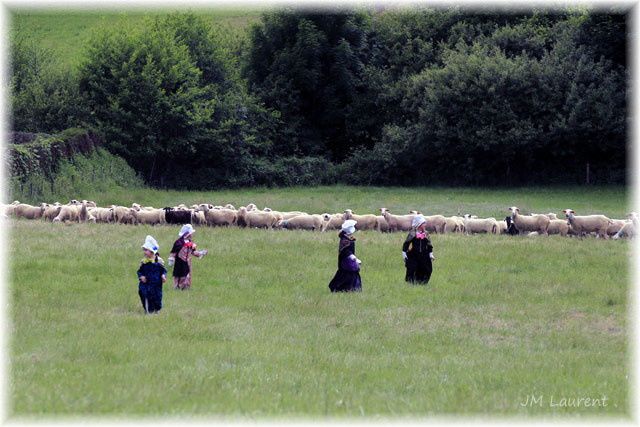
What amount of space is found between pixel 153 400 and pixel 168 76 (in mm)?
44085

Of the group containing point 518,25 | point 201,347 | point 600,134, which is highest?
point 518,25

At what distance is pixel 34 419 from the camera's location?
10.2m

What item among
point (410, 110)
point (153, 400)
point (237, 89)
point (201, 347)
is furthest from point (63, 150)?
point (153, 400)

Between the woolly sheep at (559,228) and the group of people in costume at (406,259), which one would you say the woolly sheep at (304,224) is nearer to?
the woolly sheep at (559,228)

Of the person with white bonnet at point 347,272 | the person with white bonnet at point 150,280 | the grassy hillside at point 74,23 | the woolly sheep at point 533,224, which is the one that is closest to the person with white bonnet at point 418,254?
the person with white bonnet at point 347,272

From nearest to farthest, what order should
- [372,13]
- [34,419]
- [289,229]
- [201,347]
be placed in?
[34,419], [201,347], [289,229], [372,13]

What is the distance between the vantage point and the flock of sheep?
29.8 meters

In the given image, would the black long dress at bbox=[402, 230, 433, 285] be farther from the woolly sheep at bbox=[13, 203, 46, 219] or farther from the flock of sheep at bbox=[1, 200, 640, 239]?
the woolly sheep at bbox=[13, 203, 46, 219]

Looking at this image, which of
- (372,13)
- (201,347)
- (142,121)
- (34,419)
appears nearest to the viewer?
(34,419)

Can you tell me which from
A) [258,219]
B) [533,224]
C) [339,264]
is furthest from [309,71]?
[339,264]

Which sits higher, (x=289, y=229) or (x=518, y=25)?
(x=518, y=25)

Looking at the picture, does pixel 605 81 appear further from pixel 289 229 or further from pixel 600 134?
pixel 289 229

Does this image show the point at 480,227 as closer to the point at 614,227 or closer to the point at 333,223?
the point at 614,227

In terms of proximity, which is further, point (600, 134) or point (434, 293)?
point (600, 134)
